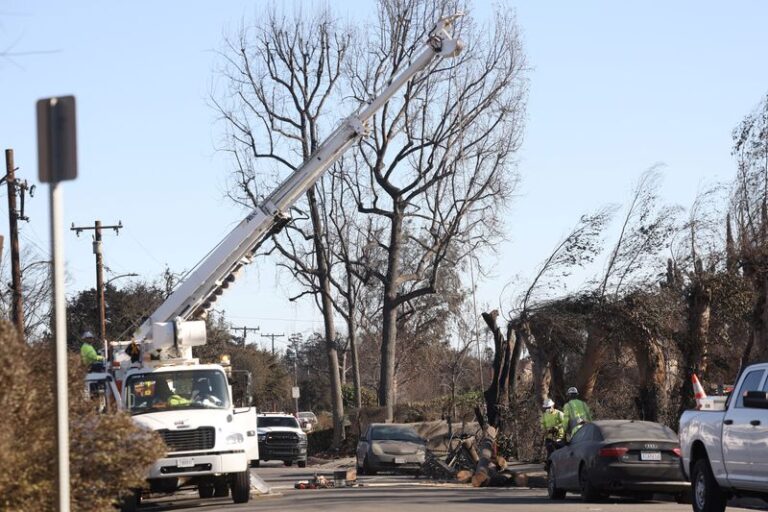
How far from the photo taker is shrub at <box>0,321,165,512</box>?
1063 cm

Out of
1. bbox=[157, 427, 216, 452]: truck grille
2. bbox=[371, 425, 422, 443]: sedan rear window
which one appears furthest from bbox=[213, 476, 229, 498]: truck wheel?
bbox=[371, 425, 422, 443]: sedan rear window

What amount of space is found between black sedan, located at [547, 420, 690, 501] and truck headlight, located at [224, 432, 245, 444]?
562 cm

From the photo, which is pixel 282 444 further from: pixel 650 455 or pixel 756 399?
pixel 756 399

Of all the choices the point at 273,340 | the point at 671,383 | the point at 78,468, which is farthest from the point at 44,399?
the point at 273,340

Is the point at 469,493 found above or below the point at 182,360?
below

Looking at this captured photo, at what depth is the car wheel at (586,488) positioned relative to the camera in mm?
20578

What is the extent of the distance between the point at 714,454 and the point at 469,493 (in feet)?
29.9

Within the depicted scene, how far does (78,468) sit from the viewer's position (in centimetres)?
1178

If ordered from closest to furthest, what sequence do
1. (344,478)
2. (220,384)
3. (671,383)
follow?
1. (220,384)
2. (344,478)
3. (671,383)

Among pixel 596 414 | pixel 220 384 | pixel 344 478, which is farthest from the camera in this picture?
pixel 596 414

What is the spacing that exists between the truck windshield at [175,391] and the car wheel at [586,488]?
6.14m

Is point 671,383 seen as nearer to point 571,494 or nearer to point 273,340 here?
point 571,494

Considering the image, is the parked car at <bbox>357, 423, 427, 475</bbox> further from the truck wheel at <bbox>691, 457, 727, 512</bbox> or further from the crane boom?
the truck wheel at <bbox>691, 457, 727, 512</bbox>

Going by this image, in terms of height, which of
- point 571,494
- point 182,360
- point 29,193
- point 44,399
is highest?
point 29,193
